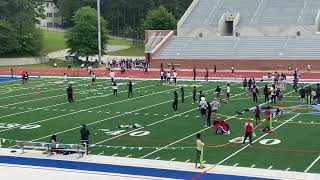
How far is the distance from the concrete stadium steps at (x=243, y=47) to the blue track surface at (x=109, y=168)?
4322 cm

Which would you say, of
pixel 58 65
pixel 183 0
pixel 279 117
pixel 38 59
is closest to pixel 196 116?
pixel 279 117

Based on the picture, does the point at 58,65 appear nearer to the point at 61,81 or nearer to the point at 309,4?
the point at 61,81

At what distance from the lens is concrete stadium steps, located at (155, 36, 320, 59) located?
6069 cm

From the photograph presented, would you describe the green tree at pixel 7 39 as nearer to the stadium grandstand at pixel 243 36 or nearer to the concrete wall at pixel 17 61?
the concrete wall at pixel 17 61

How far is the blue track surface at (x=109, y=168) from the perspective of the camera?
17297 millimetres

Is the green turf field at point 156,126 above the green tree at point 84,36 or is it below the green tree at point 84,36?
below

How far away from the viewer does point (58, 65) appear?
7288 cm

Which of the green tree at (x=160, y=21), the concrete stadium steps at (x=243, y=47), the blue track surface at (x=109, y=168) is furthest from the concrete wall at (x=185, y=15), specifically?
the blue track surface at (x=109, y=168)

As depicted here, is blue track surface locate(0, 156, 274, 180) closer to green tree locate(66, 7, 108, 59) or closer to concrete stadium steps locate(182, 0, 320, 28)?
concrete stadium steps locate(182, 0, 320, 28)

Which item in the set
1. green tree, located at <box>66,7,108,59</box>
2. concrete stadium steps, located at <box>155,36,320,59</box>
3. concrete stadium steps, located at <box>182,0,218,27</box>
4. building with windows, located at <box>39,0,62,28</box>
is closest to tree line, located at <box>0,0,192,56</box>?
green tree, located at <box>66,7,108,59</box>

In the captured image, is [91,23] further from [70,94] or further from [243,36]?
A: [70,94]

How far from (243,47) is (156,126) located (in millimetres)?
39661

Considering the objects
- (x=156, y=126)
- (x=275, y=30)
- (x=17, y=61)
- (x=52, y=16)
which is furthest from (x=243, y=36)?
(x=52, y=16)

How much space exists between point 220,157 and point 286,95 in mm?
18488
